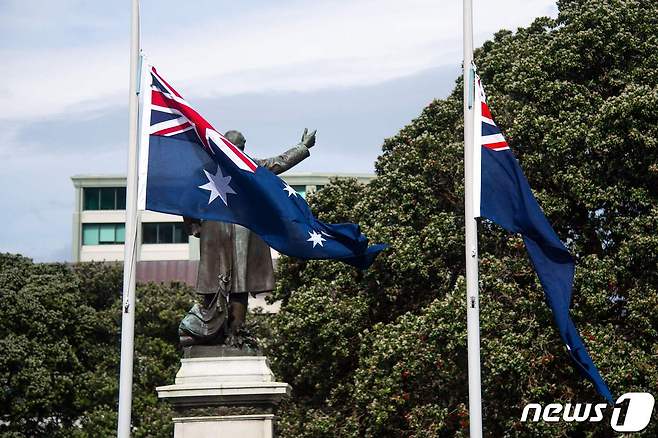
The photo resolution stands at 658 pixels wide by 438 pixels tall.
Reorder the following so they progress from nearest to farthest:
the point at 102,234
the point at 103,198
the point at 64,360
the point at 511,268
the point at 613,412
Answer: the point at 613,412, the point at 511,268, the point at 64,360, the point at 103,198, the point at 102,234

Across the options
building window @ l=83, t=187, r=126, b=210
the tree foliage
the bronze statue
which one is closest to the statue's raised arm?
the bronze statue

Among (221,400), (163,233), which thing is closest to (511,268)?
(221,400)

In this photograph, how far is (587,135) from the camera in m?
29.7

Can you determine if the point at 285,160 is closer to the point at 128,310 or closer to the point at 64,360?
the point at 128,310

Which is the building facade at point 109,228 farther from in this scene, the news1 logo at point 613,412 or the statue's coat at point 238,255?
the statue's coat at point 238,255

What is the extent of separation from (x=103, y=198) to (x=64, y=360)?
196ft

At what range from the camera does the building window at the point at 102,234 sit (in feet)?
346

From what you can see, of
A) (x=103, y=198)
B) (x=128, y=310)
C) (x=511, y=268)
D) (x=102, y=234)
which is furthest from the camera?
(x=102, y=234)

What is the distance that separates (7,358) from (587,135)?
73.7 feet

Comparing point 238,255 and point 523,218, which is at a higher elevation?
point 523,218

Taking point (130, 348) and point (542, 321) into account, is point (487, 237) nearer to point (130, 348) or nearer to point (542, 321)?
point (542, 321)

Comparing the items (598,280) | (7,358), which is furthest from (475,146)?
(7,358)

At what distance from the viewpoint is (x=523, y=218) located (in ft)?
61.1

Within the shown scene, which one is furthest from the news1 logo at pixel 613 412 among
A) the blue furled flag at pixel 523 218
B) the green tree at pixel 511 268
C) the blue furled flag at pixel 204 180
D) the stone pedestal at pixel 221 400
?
the blue furled flag at pixel 204 180
